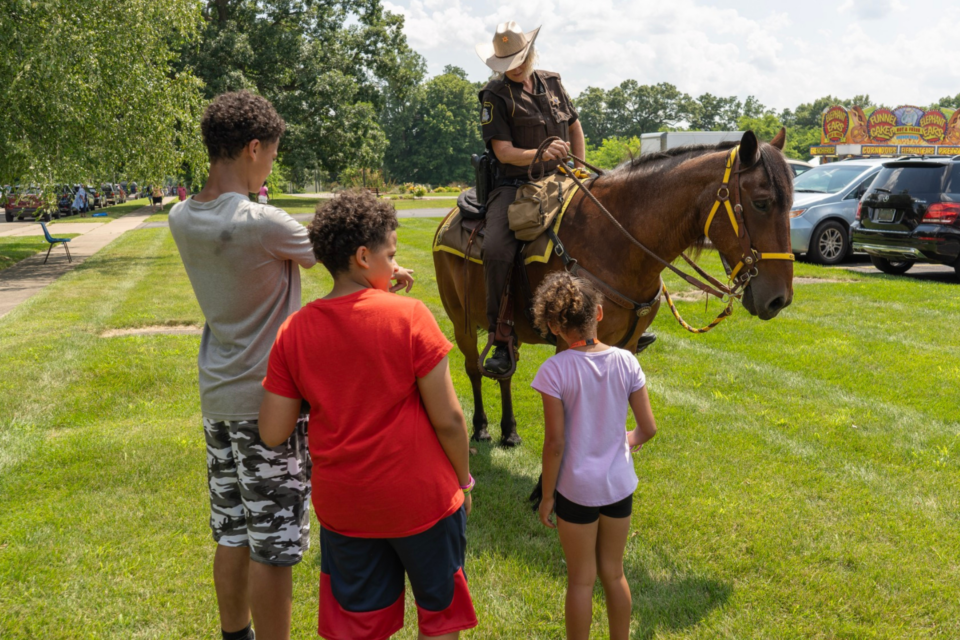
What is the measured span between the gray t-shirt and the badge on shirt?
2.43 m

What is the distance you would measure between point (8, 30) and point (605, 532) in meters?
17.1

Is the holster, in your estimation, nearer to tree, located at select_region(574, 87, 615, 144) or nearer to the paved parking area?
the paved parking area

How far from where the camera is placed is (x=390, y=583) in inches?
96.8

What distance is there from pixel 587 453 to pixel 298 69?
132ft

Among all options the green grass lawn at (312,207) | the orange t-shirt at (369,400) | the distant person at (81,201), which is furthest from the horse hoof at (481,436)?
the distant person at (81,201)

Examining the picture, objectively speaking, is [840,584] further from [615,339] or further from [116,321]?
[116,321]

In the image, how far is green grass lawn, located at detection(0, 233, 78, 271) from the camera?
17.9 m

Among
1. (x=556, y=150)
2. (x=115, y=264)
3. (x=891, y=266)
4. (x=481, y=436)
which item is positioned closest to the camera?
(x=556, y=150)

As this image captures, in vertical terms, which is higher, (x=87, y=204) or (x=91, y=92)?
(x=91, y=92)

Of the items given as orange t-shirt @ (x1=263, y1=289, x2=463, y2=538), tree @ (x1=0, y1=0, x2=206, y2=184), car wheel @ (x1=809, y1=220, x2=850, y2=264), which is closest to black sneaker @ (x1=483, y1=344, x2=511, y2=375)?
orange t-shirt @ (x1=263, y1=289, x2=463, y2=538)

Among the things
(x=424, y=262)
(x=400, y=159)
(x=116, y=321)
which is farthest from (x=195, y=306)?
(x=400, y=159)

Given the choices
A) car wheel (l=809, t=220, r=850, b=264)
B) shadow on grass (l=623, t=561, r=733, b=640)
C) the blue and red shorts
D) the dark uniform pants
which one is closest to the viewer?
the blue and red shorts

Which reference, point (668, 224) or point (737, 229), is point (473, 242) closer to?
point (668, 224)

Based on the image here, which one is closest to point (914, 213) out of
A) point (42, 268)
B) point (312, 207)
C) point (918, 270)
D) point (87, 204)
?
point (918, 270)
